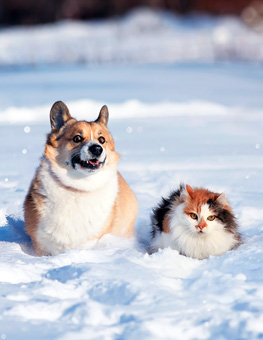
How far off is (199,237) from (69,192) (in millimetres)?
1003

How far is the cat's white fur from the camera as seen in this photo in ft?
14.0

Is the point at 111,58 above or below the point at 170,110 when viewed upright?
above

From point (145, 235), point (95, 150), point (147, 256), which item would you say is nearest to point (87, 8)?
point (145, 235)

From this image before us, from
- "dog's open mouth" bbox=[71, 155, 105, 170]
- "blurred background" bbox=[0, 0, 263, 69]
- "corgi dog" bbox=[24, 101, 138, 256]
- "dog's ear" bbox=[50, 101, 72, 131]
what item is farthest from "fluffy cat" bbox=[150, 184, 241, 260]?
"blurred background" bbox=[0, 0, 263, 69]

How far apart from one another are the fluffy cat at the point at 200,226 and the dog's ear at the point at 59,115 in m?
1.05

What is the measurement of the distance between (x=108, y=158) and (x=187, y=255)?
36.2 inches

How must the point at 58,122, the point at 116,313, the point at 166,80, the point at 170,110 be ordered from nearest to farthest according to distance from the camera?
the point at 116,313 → the point at 58,122 → the point at 170,110 → the point at 166,80

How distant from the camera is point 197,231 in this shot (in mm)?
4242

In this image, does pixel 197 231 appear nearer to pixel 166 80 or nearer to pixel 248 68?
pixel 166 80

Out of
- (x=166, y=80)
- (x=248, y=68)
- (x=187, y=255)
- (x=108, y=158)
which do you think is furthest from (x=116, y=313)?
(x=248, y=68)

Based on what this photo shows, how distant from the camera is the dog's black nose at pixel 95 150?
13.6 ft

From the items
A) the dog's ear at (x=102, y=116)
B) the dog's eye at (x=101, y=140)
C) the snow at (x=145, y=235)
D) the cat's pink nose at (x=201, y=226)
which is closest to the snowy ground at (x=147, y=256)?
the snow at (x=145, y=235)

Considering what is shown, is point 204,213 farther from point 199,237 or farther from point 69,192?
point 69,192

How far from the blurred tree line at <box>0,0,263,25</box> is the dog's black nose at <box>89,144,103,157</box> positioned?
2533 centimetres
